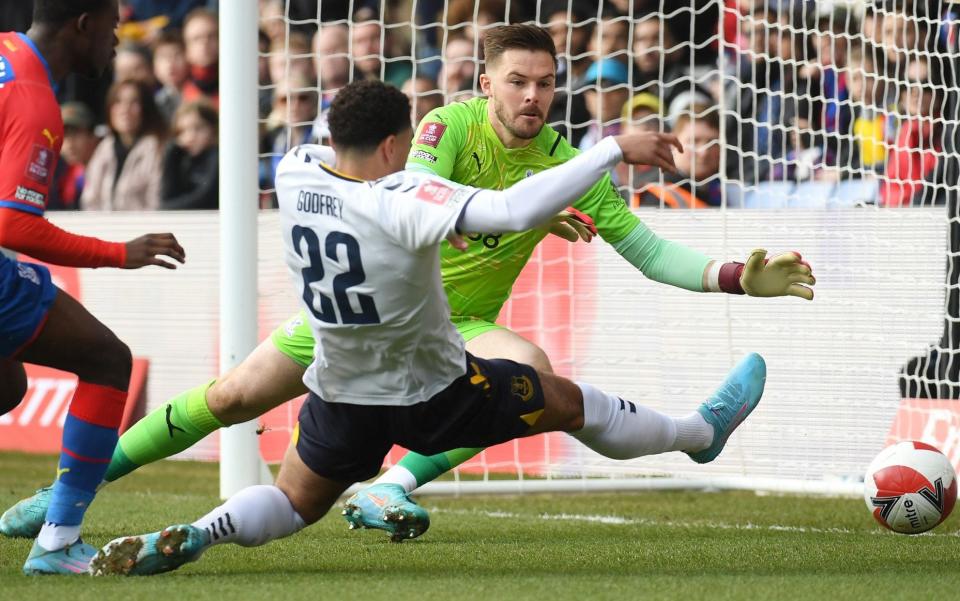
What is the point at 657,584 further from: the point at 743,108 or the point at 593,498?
the point at 743,108

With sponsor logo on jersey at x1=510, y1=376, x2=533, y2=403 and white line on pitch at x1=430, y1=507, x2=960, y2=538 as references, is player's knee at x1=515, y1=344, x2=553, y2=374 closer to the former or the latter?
sponsor logo on jersey at x1=510, y1=376, x2=533, y2=403

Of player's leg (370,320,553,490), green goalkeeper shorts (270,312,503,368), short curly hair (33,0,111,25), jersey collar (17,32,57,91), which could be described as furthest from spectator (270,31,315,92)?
jersey collar (17,32,57,91)

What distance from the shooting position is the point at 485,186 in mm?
5758

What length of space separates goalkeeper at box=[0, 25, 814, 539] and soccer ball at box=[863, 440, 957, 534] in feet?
3.83

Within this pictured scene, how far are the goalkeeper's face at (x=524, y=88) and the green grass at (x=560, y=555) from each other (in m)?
1.69

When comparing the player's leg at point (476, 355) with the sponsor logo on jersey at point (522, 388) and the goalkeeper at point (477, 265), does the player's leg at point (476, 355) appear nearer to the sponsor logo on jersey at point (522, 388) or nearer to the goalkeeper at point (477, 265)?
the goalkeeper at point (477, 265)

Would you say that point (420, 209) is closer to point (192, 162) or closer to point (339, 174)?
point (339, 174)

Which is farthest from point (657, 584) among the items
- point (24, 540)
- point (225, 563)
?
point (24, 540)

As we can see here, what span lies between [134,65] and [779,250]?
6.93 m

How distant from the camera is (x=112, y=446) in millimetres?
4797

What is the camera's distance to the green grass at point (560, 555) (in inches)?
166

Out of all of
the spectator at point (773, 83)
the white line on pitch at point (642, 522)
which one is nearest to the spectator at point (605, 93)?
the spectator at point (773, 83)

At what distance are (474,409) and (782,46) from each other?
478 centimetres

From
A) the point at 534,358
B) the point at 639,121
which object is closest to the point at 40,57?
the point at 534,358
